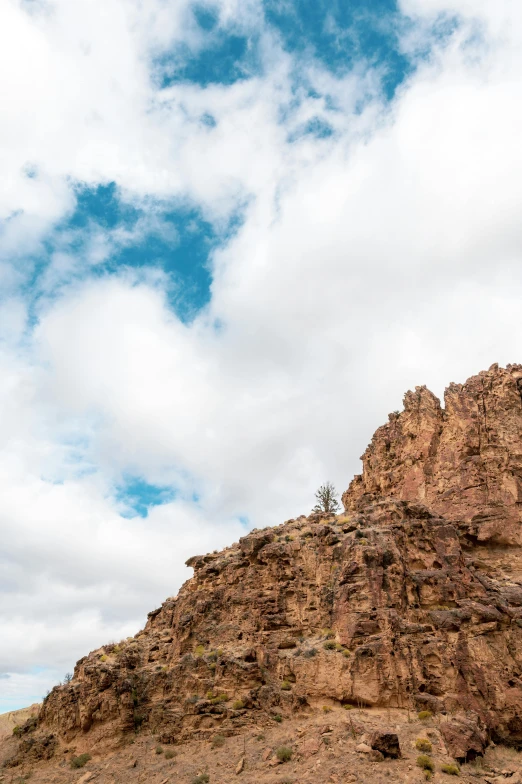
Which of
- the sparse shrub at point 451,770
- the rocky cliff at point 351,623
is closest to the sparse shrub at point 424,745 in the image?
the sparse shrub at point 451,770

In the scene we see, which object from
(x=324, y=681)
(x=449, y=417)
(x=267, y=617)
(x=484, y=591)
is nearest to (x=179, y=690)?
(x=267, y=617)

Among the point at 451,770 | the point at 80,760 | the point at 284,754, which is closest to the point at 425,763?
the point at 451,770

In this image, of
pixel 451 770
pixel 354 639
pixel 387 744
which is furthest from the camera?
pixel 354 639

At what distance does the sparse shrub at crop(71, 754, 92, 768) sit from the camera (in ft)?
97.9

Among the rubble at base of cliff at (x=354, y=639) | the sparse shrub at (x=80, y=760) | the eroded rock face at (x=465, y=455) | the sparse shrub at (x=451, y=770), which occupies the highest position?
the eroded rock face at (x=465, y=455)

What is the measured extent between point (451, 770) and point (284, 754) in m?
7.41

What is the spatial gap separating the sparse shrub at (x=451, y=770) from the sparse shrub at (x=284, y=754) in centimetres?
683

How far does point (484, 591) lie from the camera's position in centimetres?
2952

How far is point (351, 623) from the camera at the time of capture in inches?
1100

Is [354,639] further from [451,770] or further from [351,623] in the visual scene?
[451,770]

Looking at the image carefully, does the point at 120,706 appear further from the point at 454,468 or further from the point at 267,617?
the point at 454,468

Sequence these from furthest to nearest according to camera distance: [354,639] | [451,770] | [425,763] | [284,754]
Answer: [354,639], [284,754], [425,763], [451,770]

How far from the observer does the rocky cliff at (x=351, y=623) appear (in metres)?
26.2

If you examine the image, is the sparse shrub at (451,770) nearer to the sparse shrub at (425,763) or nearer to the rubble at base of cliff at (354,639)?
the sparse shrub at (425,763)
